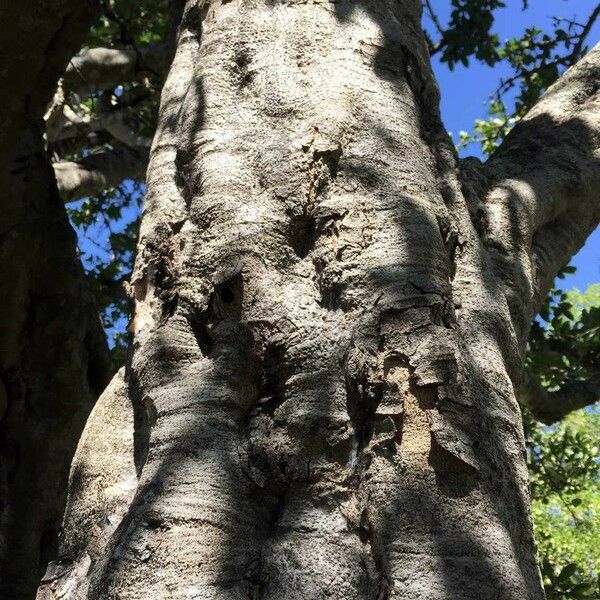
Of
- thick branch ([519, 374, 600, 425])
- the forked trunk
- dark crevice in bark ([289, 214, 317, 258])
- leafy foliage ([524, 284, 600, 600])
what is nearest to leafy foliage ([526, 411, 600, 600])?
leafy foliage ([524, 284, 600, 600])

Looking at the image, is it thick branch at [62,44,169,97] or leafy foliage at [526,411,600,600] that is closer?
leafy foliage at [526,411,600,600]

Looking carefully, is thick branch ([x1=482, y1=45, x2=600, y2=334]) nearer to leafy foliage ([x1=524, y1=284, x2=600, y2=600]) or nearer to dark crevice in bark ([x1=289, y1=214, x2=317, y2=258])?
dark crevice in bark ([x1=289, y1=214, x2=317, y2=258])

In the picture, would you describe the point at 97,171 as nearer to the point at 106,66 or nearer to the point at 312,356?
the point at 106,66

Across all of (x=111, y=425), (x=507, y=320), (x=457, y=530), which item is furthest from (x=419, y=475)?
(x=111, y=425)

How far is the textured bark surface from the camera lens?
3.15 meters

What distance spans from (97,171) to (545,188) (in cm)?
342

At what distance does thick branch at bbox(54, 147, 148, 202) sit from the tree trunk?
113 inches

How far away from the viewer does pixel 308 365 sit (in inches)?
61.1

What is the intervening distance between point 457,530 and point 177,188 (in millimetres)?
1075

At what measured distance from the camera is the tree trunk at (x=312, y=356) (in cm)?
136

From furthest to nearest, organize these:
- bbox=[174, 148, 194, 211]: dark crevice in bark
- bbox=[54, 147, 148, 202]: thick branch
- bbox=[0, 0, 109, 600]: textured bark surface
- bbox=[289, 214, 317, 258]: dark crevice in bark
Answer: bbox=[54, 147, 148, 202]: thick branch → bbox=[0, 0, 109, 600]: textured bark surface → bbox=[174, 148, 194, 211]: dark crevice in bark → bbox=[289, 214, 317, 258]: dark crevice in bark

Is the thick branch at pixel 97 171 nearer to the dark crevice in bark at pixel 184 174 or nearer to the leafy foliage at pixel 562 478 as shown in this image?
the dark crevice in bark at pixel 184 174

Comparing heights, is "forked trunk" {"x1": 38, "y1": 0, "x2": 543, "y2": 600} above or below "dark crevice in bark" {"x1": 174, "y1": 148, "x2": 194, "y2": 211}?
below

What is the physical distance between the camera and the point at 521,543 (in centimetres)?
146
